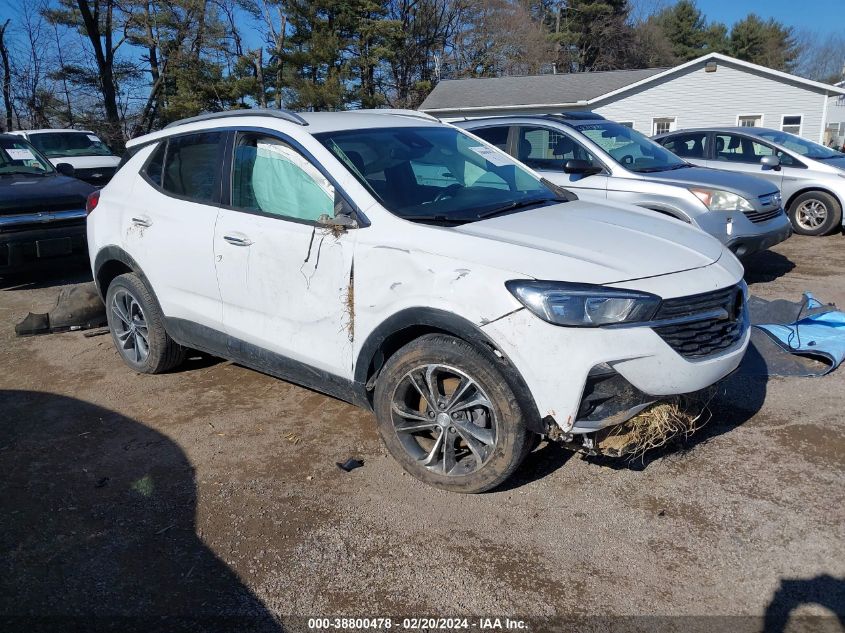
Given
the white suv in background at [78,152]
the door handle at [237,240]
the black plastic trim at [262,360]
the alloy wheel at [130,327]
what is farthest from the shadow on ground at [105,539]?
the white suv in background at [78,152]

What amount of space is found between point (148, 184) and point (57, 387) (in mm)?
1700

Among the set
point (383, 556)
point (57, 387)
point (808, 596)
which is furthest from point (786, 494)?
point (57, 387)

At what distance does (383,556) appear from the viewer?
3055mm

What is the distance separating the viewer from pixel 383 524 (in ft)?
10.8

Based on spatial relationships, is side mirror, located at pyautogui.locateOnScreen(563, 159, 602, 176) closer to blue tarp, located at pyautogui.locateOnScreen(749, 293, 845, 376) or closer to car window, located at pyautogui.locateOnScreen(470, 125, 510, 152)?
car window, located at pyautogui.locateOnScreen(470, 125, 510, 152)

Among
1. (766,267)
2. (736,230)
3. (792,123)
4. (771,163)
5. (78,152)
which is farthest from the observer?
(792,123)

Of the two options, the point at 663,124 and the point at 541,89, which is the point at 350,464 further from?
the point at 541,89

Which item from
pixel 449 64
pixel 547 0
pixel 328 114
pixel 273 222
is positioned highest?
pixel 547 0

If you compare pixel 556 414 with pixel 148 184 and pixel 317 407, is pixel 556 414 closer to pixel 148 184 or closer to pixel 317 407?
Result: pixel 317 407

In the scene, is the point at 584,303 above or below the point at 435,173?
below

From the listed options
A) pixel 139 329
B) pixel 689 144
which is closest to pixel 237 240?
pixel 139 329

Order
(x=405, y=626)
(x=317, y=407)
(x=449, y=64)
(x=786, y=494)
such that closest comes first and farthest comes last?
(x=405, y=626) < (x=786, y=494) < (x=317, y=407) < (x=449, y=64)

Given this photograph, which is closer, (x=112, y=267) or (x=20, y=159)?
(x=112, y=267)

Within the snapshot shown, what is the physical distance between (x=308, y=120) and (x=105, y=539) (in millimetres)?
2537
